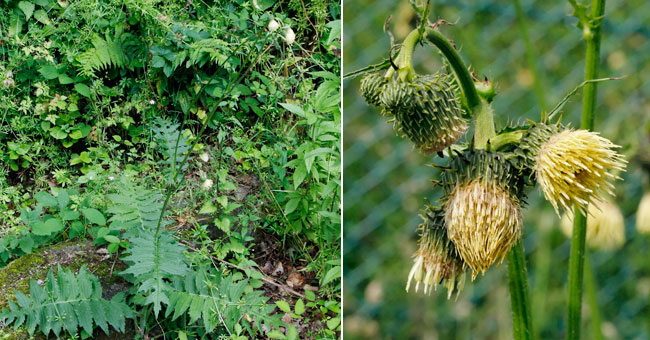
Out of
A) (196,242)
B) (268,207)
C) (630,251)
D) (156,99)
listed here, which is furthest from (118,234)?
(630,251)

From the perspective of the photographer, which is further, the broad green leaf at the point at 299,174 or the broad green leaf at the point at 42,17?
the broad green leaf at the point at 42,17

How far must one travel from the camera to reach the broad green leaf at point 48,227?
7.47ft

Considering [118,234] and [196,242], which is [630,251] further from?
[118,234]

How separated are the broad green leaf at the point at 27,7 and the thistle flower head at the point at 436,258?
246cm

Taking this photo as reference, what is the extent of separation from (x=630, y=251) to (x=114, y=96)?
254 centimetres

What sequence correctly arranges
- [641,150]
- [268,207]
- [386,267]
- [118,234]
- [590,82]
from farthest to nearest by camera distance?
[386,267], [268,207], [118,234], [641,150], [590,82]

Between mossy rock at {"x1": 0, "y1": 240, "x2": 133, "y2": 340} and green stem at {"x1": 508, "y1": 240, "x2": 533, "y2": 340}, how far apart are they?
1499mm

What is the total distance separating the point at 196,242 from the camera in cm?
231

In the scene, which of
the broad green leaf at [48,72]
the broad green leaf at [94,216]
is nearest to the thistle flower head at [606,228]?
the broad green leaf at [94,216]

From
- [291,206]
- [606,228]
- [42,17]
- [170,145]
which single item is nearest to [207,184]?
[170,145]

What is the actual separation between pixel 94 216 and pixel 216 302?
64 cm

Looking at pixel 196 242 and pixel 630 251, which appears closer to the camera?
pixel 196 242

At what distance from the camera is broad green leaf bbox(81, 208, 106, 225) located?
227cm

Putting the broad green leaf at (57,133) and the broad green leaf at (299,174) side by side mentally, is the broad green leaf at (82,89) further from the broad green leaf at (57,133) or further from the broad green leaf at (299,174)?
the broad green leaf at (299,174)
